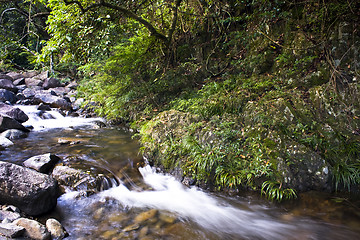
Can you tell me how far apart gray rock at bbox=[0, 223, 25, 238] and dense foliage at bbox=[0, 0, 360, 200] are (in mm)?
2757

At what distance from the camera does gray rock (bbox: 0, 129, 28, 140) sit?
21.5 ft

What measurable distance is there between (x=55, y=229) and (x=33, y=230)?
0.28 meters

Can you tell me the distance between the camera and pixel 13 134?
263 inches

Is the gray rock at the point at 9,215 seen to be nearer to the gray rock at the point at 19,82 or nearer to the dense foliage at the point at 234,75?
the dense foliage at the point at 234,75

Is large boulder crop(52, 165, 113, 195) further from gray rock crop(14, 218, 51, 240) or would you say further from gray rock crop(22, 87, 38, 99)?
gray rock crop(22, 87, 38, 99)

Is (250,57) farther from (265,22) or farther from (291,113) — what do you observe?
(291,113)

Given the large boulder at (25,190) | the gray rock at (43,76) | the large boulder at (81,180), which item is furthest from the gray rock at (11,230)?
the gray rock at (43,76)

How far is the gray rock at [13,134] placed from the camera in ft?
21.5

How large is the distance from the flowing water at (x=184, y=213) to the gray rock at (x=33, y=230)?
1.22 feet

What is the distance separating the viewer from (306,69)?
5.20 metres

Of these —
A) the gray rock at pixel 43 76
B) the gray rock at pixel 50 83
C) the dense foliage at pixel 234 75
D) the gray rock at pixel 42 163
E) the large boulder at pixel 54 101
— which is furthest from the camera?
the gray rock at pixel 43 76

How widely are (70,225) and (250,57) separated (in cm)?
615

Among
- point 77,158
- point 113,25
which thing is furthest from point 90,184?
point 113,25

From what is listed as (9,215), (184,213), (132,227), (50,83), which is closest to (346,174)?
(184,213)
